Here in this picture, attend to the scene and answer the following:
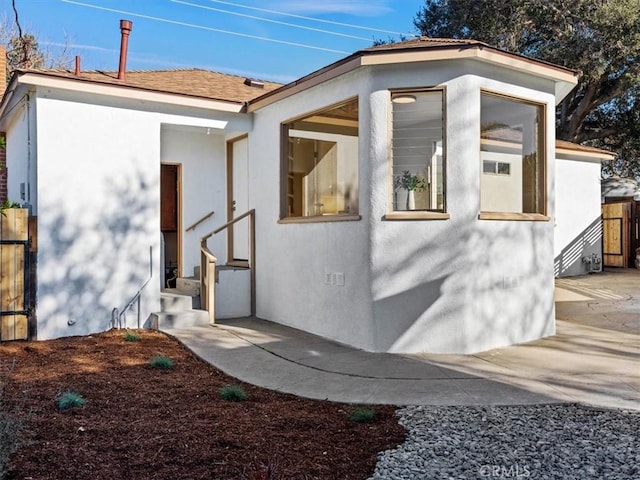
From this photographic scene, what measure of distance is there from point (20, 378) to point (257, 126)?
5.12 m

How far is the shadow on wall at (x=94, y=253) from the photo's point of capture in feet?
23.6

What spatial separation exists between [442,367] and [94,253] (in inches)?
196

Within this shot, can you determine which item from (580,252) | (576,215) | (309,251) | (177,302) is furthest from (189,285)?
(580,252)

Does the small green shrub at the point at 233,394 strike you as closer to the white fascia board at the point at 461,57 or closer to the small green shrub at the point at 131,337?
the small green shrub at the point at 131,337

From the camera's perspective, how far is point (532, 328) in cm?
692

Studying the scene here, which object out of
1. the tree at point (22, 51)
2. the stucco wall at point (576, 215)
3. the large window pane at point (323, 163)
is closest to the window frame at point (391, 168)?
the large window pane at point (323, 163)

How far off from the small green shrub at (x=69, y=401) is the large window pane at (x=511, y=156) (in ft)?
15.6

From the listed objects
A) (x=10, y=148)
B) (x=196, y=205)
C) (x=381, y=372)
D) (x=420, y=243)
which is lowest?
(x=381, y=372)

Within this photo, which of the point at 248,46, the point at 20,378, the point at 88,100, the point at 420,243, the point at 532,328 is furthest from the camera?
the point at 248,46

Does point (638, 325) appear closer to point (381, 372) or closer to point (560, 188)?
point (381, 372)

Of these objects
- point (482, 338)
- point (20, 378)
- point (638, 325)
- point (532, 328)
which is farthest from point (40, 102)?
point (638, 325)

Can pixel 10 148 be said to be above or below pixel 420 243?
above

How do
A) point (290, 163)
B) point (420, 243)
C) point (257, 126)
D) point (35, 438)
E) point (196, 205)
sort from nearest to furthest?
1. point (35, 438)
2. point (420, 243)
3. point (290, 163)
4. point (257, 126)
5. point (196, 205)

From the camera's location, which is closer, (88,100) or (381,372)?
(381,372)
